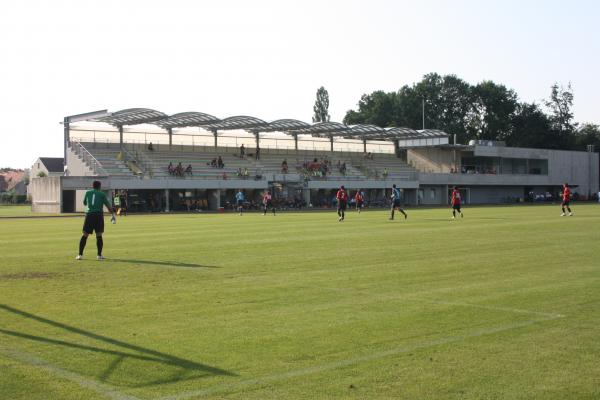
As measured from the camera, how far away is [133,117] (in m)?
58.5

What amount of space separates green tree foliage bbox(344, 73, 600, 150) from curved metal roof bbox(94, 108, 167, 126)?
62282 millimetres

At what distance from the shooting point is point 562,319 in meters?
8.64

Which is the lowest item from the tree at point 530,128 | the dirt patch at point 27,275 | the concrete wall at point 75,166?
the dirt patch at point 27,275

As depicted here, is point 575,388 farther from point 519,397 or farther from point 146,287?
point 146,287

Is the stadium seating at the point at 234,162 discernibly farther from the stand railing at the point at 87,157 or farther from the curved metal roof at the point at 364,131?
the curved metal roof at the point at 364,131

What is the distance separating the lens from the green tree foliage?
117m

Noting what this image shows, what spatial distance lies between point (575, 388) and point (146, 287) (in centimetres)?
788

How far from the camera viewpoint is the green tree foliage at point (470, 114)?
116562mm

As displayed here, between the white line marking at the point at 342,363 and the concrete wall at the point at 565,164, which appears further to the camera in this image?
the concrete wall at the point at 565,164

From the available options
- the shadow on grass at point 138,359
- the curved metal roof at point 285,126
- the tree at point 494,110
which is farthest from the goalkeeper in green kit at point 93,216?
the tree at point 494,110

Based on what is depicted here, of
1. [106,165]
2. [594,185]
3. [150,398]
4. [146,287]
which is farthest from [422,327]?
[594,185]

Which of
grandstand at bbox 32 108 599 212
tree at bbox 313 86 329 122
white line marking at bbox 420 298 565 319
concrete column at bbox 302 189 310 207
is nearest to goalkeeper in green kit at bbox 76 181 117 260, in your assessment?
white line marking at bbox 420 298 565 319

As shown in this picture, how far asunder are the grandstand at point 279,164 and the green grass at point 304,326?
4238cm

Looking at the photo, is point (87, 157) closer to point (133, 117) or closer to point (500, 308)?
point (133, 117)
